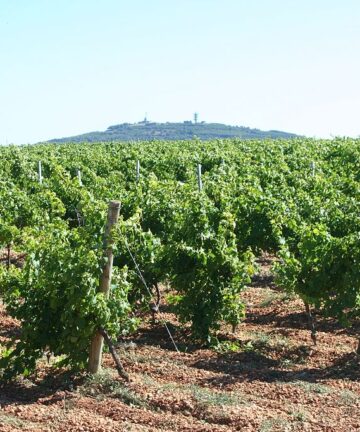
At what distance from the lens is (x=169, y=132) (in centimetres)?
13662

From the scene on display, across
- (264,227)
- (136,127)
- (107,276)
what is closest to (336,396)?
(107,276)

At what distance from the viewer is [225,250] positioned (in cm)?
977

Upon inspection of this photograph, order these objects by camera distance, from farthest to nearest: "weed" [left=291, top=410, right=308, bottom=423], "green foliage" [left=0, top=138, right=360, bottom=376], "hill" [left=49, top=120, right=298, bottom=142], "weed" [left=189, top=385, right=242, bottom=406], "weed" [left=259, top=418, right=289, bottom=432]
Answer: "hill" [left=49, top=120, right=298, bottom=142] → "green foliage" [left=0, top=138, right=360, bottom=376] → "weed" [left=189, top=385, right=242, bottom=406] → "weed" [left=291, top=410, right=308, bottom=423] → "weed" [left=259, top=418, right=289, bottom=432]

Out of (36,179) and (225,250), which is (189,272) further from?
(36,179)

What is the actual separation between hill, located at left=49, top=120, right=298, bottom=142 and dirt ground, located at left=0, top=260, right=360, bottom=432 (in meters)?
115

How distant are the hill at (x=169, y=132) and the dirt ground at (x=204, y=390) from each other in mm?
114601

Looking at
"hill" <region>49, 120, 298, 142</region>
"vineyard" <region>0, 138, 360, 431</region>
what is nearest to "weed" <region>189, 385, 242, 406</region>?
"vineyard" <region>0, 138, 360, 431</region>

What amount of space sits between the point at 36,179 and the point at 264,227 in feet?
31.8

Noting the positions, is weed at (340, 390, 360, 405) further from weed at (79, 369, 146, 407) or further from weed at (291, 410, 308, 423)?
weed at (79, 369, 146, 407)

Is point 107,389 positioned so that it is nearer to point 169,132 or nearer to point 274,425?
point 274,425

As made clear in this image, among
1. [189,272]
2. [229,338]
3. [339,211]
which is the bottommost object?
[229,338]

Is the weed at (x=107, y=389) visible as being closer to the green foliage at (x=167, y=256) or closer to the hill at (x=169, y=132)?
the green foliage at (x=167, y=256)

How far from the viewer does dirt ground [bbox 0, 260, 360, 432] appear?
21.5ft

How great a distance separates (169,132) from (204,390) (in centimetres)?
13049
